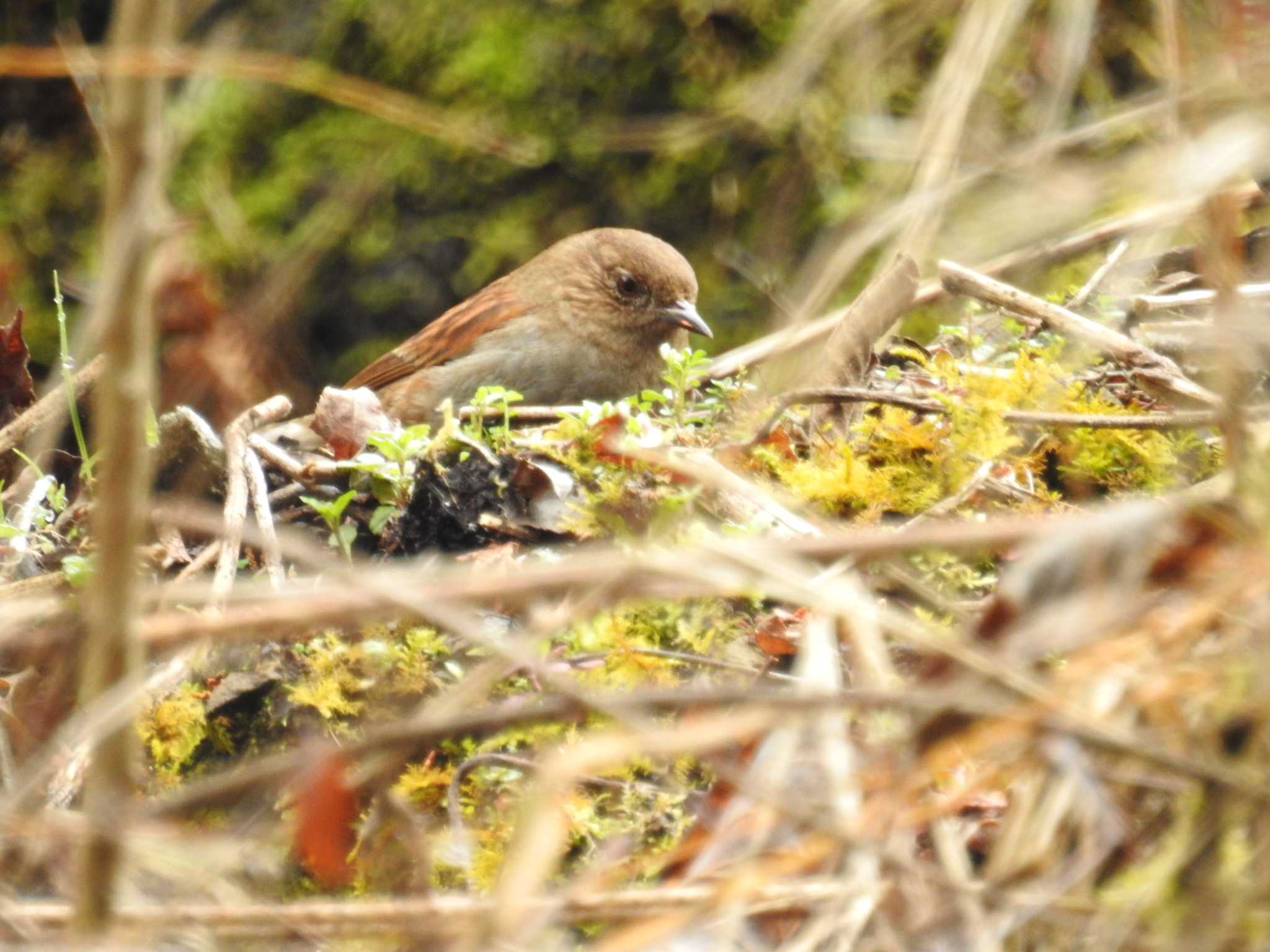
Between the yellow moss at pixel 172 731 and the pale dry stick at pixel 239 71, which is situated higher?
the pale dry stick at pixel 239 71

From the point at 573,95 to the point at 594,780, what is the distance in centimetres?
432

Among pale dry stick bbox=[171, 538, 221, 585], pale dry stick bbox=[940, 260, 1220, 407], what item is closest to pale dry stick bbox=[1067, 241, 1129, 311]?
pale dry stick bbox=[940, 260, 1220, 407]

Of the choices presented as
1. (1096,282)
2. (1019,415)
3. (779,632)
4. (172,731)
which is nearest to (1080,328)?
(1019,415)

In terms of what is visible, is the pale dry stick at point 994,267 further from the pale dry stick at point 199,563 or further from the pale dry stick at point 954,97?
the pale dry stick at point 199,563

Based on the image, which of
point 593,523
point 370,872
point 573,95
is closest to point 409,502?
point 593,523

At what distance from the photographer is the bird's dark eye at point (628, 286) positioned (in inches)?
229

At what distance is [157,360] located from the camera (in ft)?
15.8

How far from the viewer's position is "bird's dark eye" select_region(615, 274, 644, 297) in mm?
5820

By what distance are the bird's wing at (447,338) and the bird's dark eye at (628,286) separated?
371mm

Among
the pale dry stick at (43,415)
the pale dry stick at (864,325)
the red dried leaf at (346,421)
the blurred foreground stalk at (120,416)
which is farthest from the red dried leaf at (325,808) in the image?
the pale dry stick at (43,415)

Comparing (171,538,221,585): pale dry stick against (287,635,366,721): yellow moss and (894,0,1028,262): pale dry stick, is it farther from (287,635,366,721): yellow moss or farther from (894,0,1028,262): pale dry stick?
(894,0,1028,262): pale dry stick

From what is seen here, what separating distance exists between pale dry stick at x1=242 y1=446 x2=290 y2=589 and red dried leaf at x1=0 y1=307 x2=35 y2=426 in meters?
0.94

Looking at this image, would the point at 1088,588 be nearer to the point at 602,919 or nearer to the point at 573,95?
the point at 602,919

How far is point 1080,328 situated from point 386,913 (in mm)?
2278
